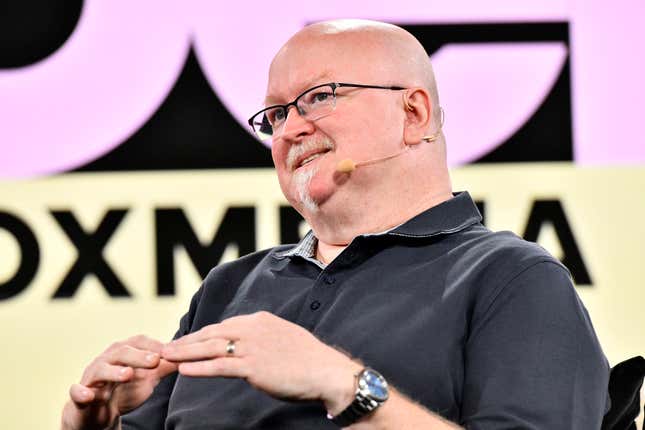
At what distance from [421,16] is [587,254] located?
80 centimetres

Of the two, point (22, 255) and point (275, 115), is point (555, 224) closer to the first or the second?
point (275, 115)

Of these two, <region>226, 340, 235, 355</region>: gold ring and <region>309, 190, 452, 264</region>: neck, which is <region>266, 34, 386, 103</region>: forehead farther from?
<region>226, 340, 235, 355</region>: gold ring

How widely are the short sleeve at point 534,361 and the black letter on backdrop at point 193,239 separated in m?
1.27

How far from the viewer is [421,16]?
297 centimetres

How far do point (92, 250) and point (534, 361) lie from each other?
1564mm

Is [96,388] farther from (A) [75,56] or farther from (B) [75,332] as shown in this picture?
(A) [75,56]

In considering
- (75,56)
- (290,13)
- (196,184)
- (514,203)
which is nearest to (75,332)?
(196,184)

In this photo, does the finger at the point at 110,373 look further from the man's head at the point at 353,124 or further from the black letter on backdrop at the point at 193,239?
the black letter on backdrop at the point at 193,239

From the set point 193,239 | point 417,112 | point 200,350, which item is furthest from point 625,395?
point 193,239

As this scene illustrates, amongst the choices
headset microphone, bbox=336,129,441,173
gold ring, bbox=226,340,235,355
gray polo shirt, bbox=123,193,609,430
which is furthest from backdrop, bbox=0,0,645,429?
gold ring, bbox=226,340,235,355

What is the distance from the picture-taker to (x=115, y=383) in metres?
1.74

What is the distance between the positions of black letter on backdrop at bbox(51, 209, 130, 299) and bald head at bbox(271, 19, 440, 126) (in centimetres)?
93

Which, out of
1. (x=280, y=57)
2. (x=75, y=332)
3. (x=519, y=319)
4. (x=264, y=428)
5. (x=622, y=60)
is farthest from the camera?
(x=622, y=60)

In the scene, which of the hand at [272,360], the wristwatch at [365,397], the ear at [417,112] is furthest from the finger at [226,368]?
the ear at [417,112]
